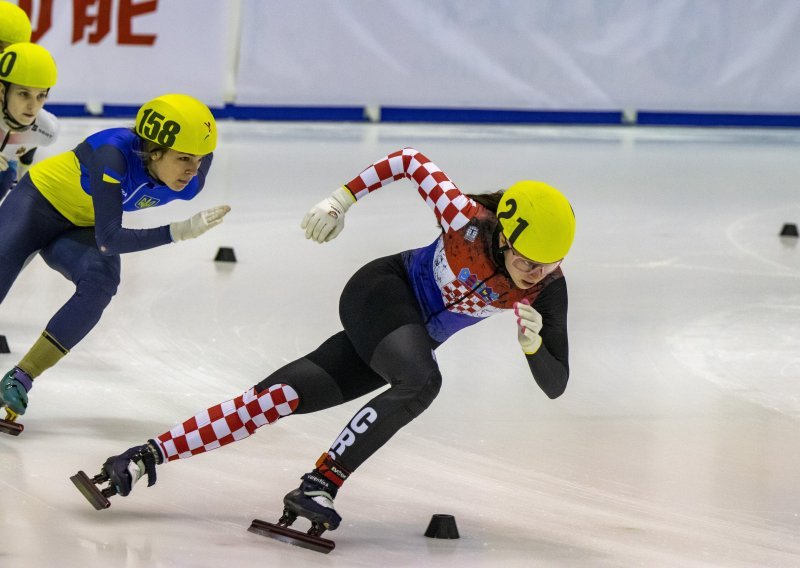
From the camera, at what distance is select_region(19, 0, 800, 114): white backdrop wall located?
11.8 m

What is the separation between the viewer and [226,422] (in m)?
3.61

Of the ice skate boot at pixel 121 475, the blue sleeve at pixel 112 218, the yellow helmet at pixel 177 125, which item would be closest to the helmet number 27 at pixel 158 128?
the yellow helmet at pixel 177 125

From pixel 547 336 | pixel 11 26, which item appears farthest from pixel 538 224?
pixel 11 26

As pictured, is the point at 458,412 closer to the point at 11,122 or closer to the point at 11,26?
the point at 11,122

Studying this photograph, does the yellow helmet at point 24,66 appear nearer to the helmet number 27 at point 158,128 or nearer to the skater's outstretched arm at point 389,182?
the helmet number 27 at point 158,128

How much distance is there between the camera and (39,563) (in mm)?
3203

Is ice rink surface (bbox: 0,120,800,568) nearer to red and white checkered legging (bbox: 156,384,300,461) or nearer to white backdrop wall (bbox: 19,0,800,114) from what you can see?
red and white checkered legging (bbox: 156,384,300,461)

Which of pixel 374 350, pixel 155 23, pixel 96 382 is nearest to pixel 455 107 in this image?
A: pixel 155 23

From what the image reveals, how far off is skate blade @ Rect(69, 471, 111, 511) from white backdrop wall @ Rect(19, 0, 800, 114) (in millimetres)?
8633

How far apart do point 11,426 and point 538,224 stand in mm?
1918

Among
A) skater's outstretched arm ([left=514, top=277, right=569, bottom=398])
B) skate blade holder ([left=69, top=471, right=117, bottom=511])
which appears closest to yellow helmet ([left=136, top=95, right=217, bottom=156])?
skate blade holder ([left=69, top=471, right=117, bottom=511])

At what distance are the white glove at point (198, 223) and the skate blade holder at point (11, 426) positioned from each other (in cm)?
80

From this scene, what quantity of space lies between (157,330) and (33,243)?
117 cm

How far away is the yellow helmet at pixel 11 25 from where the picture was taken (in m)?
5.82
